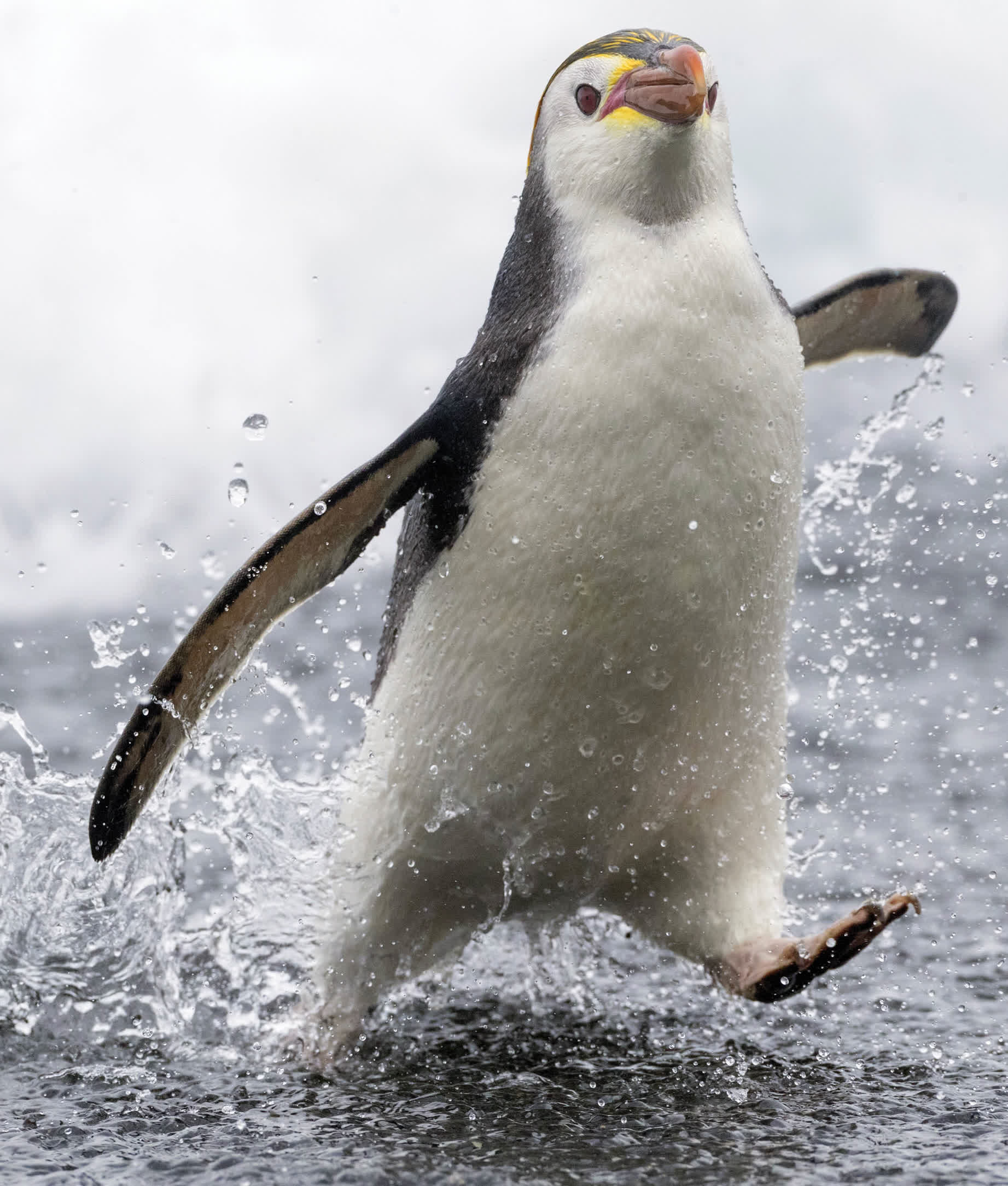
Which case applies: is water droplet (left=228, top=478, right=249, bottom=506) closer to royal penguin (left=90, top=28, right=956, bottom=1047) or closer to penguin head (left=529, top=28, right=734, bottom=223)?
royal penguin (left=90, top=28, right=956, bottom=1047)

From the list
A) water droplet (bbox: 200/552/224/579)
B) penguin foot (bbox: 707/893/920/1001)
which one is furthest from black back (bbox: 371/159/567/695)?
water droplet (bbox: 200/552/224/579)

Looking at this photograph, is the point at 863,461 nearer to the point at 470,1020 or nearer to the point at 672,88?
the point at 672,88

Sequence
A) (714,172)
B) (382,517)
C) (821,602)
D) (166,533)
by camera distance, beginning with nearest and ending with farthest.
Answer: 1. (714,172)
2. (382,517)
3. (166,533)
4. (821,602)

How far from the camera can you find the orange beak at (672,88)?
2.36m

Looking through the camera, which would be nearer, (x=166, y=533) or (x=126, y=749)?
(x=126, y=749)

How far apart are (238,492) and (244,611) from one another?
0.40 metres

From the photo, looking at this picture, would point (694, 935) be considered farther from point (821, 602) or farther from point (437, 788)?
point (821, 602)

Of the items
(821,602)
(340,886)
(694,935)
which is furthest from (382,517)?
(821,602)

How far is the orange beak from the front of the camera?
93.0 inches

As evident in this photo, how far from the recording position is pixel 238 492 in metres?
2.99

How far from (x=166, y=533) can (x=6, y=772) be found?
721mm

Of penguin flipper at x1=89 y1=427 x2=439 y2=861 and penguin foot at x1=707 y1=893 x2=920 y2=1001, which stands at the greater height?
penguin flipper at x1=89 y1=427 x2=439 y2=861

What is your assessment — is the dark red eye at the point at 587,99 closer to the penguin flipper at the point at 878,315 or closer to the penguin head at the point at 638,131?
the penguin head at the point at 638,131

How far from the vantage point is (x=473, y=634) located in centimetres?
261
